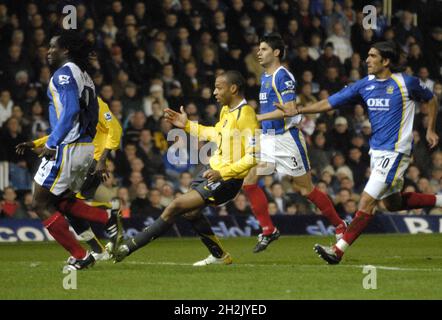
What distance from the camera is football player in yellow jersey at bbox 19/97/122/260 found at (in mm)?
12094

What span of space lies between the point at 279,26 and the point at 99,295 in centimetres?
1405

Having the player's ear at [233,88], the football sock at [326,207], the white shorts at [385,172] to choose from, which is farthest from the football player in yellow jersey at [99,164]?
the white shorts at [385,172]

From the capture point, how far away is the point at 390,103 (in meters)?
11.8

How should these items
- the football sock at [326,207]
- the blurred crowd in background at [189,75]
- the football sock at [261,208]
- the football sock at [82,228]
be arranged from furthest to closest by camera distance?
the blurred crowd in background at [189,75] < the football sock at [326,207] < the football sock at [261,208] < the football sock at [82,228]

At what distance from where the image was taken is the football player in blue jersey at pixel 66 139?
10844 mm

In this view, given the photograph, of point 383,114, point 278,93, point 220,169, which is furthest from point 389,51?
point 220,169

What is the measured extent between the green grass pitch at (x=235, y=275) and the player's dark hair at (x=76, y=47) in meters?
2.07

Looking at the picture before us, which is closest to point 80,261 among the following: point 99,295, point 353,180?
point 99,295

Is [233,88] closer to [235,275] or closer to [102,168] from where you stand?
[102,168]

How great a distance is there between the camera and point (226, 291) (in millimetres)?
9383

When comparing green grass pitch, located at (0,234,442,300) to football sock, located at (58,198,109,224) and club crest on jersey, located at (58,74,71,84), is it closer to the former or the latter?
football sock, located at (58,198,109,224)

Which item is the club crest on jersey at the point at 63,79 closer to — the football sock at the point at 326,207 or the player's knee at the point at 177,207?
the player's knee at the point at 177,207

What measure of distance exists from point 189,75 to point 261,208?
24.2ft

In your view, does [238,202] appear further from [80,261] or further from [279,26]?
[80,261]
